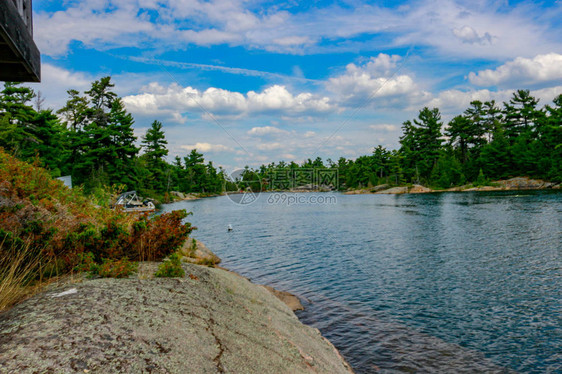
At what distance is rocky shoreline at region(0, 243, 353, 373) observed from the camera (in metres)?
4.16

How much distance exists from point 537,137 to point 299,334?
331 ft

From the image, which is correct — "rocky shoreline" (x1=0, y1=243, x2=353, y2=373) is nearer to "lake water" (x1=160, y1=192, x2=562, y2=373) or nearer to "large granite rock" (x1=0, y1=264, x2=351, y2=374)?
"large granite rock" (x1=0, y1=264, x2=351, y2=374)

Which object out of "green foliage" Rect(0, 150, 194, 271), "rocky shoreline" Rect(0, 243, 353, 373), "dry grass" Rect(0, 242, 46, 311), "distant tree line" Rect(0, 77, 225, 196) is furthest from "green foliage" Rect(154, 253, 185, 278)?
"distant tree line" Rect(0, 77, 225, 196)

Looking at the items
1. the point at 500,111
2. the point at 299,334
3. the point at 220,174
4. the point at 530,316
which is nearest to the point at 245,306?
the point at 299,334

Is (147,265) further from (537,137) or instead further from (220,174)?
(220,174)

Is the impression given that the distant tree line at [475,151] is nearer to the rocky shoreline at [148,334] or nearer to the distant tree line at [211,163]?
the distant tree line at [211,163]

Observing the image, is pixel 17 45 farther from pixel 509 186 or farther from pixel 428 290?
pixel 509 186

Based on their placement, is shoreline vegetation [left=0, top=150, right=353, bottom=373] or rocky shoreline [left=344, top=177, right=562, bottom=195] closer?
shoreline vegetation [left=0, top=150, right=353, bottom=373]

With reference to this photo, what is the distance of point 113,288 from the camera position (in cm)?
628

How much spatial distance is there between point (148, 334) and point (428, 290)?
11.8 metres

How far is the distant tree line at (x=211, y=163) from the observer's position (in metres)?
39.9

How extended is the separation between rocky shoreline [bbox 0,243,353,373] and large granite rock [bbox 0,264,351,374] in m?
0.01

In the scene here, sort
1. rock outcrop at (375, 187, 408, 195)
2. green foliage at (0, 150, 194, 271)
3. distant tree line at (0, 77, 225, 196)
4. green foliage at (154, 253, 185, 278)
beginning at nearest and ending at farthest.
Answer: green foliage at (0, 150, 194, 271) < green foliage at (154, 253, 185, 278) < distant tree line at (0, 77, 225, 196) < rock outcrop at (375, 187, 408, 195)

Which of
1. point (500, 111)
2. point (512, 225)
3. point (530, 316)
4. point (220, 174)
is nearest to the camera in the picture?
point (530, 316)
